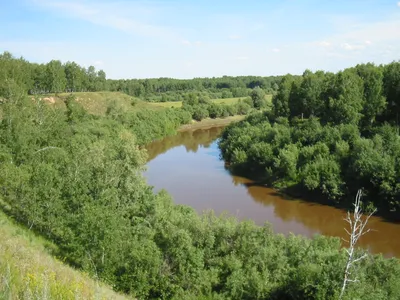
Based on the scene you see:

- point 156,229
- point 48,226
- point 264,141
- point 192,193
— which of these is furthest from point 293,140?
point 48,226

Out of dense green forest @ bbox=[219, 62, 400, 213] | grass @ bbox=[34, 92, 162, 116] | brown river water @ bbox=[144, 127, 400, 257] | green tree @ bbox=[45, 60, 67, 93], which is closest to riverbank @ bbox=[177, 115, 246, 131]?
grass @ bbox=[34, 92, 162, 116]

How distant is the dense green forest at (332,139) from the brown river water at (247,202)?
1828 mm

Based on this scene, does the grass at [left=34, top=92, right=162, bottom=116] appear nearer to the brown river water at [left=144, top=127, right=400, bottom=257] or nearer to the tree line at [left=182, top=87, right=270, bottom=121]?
the tree line at [left=182, top=87, right=270, bottom=121]

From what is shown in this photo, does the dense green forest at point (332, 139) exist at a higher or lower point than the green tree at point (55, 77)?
lower

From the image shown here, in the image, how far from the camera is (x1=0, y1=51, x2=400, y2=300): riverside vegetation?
12906 millimetres

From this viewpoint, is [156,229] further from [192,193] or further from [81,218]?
[192,193]

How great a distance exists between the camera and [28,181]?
16188 mm

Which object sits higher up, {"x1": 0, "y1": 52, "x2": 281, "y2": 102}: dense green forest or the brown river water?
{"x1": 0, "y1": 52, "x2": 281, "y2": 102}: dense green forest

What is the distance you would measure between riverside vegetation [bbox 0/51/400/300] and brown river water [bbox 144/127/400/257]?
692 cm

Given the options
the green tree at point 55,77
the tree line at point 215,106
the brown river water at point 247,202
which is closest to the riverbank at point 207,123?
the tree line at point 215,106

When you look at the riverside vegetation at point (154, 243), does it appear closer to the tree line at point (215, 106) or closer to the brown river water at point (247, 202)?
the brown river water at point (247, 202)

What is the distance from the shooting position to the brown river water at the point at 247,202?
2488cm

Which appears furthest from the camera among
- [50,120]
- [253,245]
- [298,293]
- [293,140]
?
[293,140]

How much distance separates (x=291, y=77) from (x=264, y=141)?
480 inches
